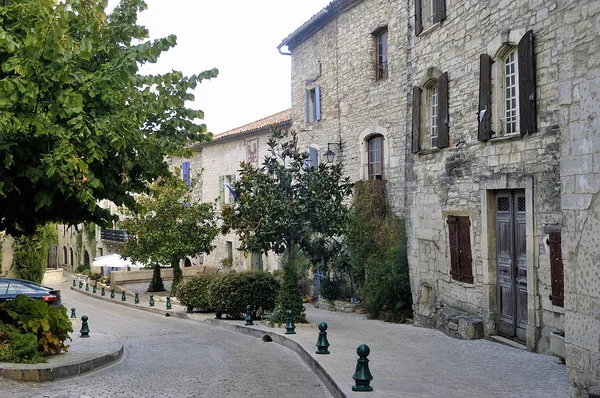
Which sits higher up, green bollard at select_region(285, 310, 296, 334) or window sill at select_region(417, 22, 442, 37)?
window sill at select_region(417, 22, 442, 37)

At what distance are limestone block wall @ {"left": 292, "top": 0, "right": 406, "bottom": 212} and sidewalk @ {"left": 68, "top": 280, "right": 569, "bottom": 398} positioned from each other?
18.6ft

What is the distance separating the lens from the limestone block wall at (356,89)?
18672mm

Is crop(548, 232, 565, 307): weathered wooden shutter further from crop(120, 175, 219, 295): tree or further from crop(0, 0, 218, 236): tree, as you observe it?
crop(120, 175, 219, 295): tree

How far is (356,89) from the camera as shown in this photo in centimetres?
2078

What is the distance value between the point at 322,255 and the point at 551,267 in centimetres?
676

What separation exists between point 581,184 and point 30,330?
8043mm

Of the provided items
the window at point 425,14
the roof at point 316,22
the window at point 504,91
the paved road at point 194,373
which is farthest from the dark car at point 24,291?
the roof at point 316,22

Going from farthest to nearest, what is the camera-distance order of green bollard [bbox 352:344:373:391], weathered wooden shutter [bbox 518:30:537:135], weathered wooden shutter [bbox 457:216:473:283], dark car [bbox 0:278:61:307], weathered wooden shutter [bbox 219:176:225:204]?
1. weathered wooden shutter [bbox 219:176:225:204]
2. dark car [bbox 0:278:61:307]
3. weathered wooden shutter [bbox 457:216:473:283]
4. weathered wooden shutter [bbox 518:30:537:135]
5. green bollard [bbox 352:344:373:391]

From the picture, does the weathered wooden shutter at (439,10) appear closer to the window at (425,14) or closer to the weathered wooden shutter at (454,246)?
the window at (425,14)

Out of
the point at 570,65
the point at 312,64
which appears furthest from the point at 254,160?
the point at 570,65

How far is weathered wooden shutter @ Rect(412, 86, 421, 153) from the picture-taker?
1477 cm

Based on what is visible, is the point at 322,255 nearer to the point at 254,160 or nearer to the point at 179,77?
the point at 179,77

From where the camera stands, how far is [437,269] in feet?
47.1

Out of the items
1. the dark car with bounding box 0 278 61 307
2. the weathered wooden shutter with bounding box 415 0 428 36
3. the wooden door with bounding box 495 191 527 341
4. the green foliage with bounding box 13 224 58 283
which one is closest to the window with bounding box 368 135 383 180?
the weathered wooden shutter with bounding box 415 0 428 36
